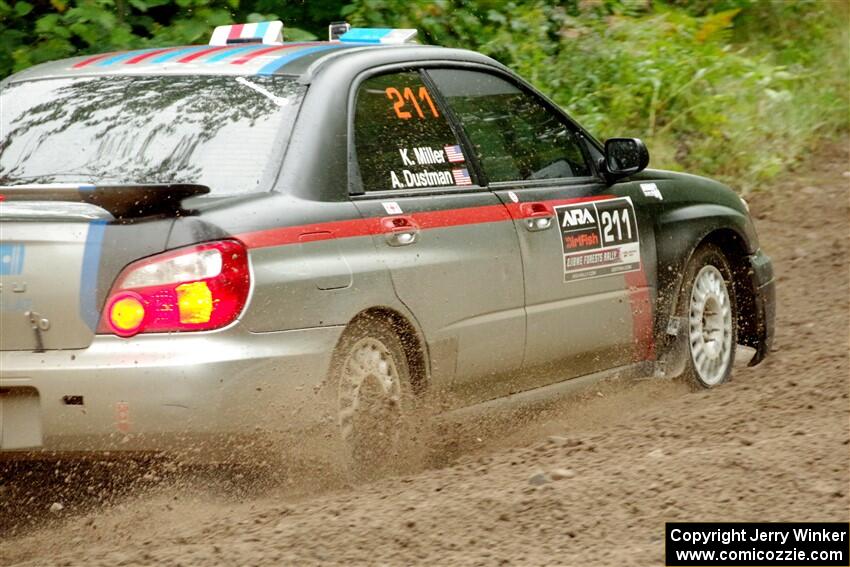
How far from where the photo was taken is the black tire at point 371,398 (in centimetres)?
499

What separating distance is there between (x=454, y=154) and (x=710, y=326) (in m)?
1.94

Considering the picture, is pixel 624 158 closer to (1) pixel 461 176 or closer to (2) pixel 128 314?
(1) pixel 461 176

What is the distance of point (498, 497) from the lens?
4.61 metres

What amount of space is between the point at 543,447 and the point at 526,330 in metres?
0.53

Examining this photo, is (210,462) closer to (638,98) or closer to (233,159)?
(233,159)

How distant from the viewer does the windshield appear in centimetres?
500

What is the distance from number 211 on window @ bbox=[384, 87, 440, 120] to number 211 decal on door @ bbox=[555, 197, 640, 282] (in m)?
0.73

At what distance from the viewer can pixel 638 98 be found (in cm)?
1165

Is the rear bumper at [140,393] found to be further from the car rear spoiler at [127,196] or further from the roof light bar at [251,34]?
the roof light bar at [251,34]

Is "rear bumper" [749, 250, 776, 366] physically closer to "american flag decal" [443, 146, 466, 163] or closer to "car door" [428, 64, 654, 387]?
"car door" [428, 64, 654, 387]

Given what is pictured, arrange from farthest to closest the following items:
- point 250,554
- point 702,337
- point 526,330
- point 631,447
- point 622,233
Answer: point 702,337, point 622,233, point 526,330, point 631,447, point 250,554

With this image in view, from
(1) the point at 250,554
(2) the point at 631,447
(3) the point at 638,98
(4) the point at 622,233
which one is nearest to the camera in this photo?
(1) the point at 250,554

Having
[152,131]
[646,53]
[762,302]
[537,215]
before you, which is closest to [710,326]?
[762,302]

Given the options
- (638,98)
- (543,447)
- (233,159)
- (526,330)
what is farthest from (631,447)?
(638,98)
